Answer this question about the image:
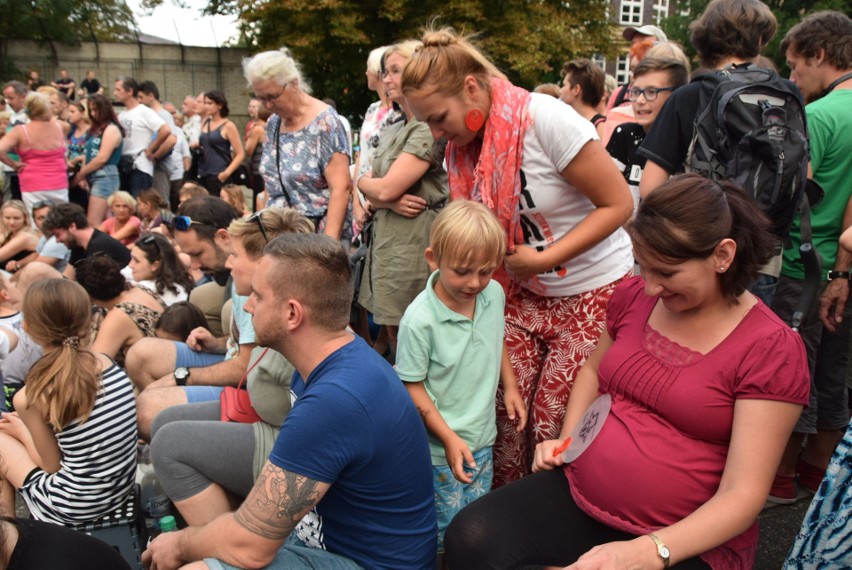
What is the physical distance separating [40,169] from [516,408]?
7.29 metres

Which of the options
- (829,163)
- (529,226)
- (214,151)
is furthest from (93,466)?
(214,151)

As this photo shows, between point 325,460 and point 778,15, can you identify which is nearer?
point 325,460

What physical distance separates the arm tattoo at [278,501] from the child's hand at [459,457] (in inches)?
25.5

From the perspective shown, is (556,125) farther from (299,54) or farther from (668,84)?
(299,54)

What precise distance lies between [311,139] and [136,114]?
5.21 metres

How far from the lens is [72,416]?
2.83 m

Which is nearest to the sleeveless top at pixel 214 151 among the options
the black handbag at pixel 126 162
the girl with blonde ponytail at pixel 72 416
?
the black handbag at pixel 126 162

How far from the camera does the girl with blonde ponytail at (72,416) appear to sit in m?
2.82

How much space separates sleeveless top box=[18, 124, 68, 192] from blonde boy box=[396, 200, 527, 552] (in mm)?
6964

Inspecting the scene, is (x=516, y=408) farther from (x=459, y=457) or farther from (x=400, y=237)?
(x=400, y=237)

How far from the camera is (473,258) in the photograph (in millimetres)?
2441

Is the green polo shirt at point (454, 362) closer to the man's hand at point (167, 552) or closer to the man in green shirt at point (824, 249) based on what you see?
the man's hand at point (167, 552)

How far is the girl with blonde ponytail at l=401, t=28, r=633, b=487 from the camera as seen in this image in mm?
2484

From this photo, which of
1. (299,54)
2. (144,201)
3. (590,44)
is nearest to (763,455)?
(144,201)
